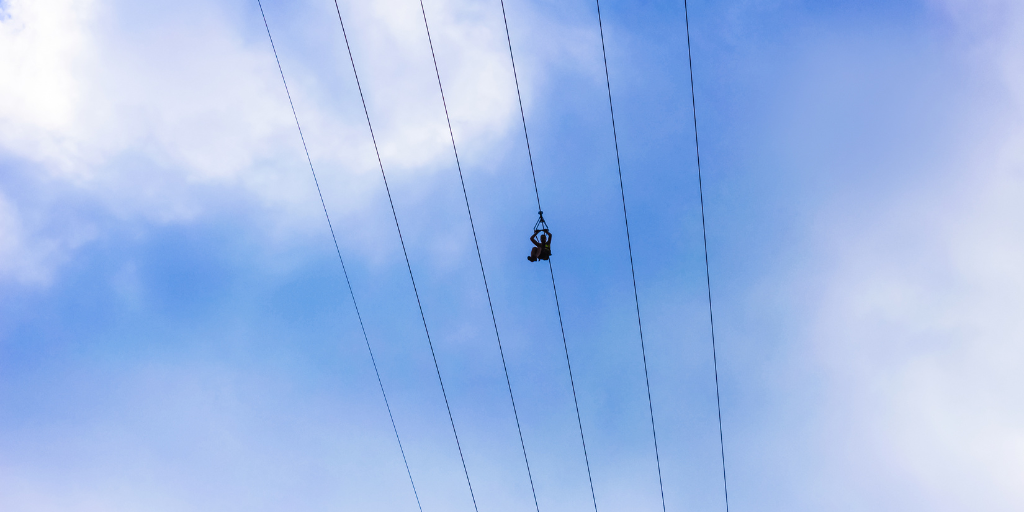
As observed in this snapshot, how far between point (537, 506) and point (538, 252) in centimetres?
957

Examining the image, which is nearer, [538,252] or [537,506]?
[537,506]

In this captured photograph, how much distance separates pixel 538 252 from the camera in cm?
2441

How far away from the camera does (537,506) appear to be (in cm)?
2070

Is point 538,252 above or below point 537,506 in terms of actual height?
above
